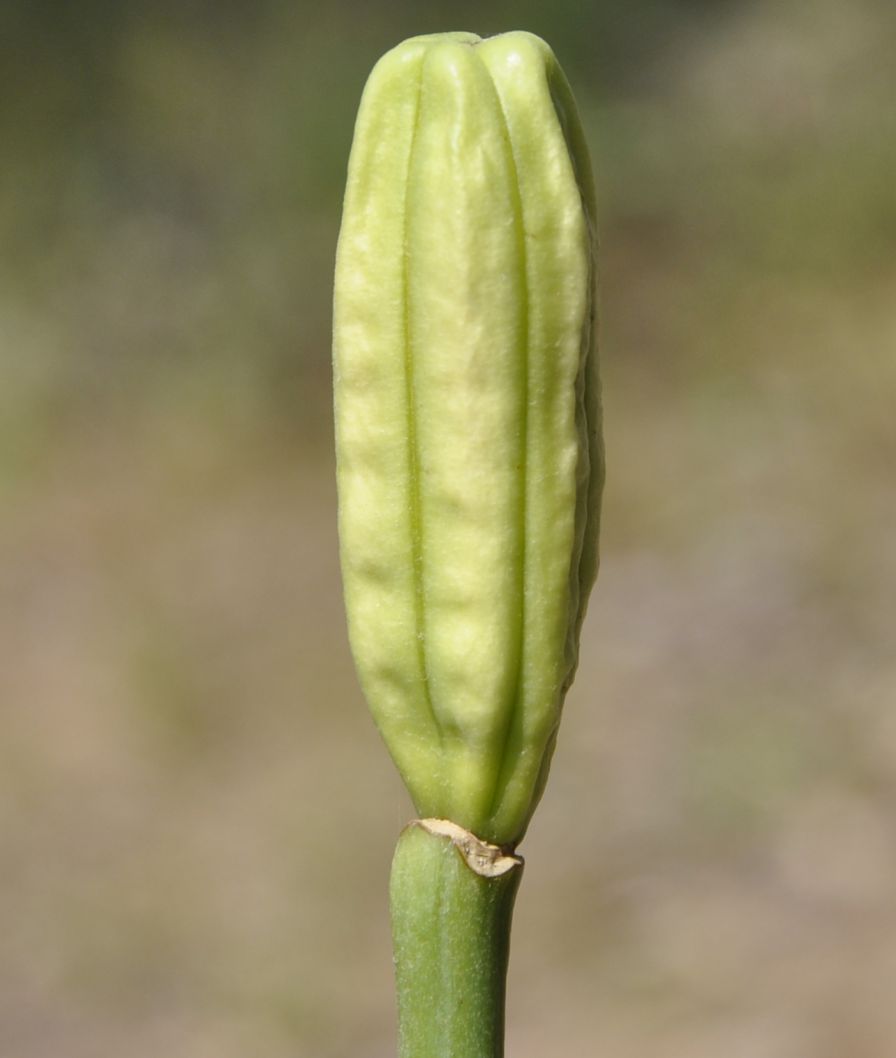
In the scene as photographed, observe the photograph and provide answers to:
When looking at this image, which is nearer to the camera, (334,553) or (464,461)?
(464,461)

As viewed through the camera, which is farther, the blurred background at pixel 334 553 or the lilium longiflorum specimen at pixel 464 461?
the blurred background at pixel 334 553

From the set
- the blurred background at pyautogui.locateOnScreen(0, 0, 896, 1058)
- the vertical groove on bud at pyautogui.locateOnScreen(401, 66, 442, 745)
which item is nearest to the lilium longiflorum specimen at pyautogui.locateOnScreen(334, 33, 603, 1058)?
the vertical groove on bud at pyautogui.locateOnScreen(401, 66, 442, 745)

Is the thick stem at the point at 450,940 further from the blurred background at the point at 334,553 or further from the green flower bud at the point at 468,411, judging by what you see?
the blurred background at the point at 334,553

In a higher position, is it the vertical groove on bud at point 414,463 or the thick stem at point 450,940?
the vertical groove on bud at point 414,463

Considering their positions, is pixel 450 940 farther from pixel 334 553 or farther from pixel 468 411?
pixel 334 553

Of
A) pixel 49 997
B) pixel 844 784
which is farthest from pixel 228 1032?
pixel 844 784

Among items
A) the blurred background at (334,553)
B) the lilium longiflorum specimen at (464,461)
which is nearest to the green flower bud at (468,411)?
the lilium longiflorum specimen at (464,461)

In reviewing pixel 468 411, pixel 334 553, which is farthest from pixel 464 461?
pixel 334 553
